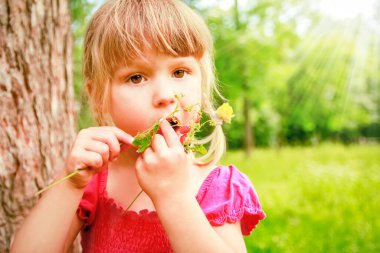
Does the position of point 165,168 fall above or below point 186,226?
above

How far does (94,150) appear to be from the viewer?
139 centimetres

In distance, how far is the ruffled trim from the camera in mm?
1456

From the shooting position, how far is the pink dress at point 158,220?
1.50m

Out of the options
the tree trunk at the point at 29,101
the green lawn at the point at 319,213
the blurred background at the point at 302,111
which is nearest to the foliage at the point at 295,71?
the blurred background at the point at 302,111

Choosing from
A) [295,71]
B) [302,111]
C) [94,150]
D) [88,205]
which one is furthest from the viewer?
[302,111]

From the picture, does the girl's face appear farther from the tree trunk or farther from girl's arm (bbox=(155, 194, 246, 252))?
the tree trunk

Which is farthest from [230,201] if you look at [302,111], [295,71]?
[302,111]

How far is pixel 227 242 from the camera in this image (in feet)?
4.75

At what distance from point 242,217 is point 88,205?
0.65 m

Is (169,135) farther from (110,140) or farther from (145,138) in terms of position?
(110,140)

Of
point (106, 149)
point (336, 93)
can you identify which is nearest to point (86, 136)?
point (106, 149)

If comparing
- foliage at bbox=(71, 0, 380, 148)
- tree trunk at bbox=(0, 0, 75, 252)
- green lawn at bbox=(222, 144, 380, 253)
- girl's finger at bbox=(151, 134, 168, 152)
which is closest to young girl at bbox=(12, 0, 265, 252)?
girl's finger at bbox=(151, 134, 168, 152)

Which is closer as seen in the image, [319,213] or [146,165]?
[146,165]

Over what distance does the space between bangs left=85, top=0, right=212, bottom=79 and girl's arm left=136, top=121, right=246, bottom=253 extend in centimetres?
30
